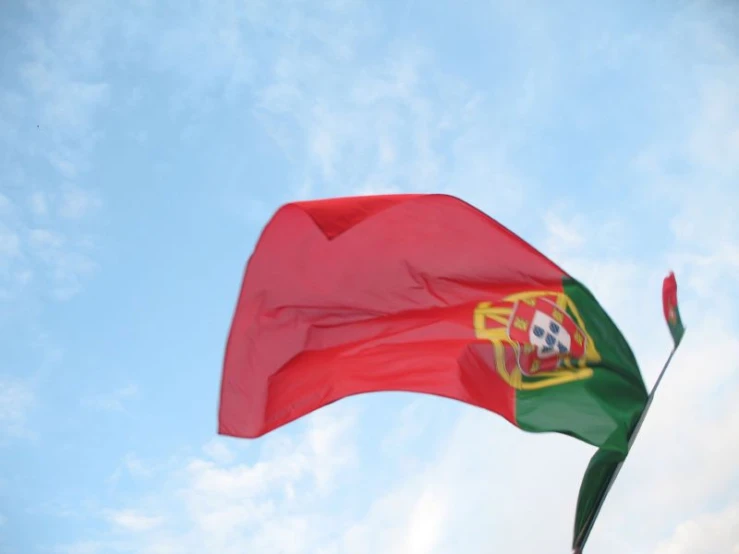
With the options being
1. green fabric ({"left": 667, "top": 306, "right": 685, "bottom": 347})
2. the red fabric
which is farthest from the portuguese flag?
green fabric ({"left": 667, "top": 306, "right": 685, "bottom": 347})

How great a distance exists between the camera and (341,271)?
11.4 m

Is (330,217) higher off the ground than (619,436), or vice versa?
(330,217)

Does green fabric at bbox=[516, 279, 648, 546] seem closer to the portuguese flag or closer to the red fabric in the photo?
the portuguese flag

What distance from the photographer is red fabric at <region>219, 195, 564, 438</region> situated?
10.7m

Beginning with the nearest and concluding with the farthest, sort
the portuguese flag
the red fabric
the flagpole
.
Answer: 1. the flagpole
2. the portuguese flag
3. the red fabric

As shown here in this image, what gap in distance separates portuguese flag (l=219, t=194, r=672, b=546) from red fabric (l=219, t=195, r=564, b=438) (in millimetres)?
16

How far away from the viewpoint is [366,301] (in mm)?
11320

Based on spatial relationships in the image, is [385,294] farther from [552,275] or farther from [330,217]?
→ [552,275]

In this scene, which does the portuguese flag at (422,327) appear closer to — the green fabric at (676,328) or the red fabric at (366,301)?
the red fabric at (366,301)

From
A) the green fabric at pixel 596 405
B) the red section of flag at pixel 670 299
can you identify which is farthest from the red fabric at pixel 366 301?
the red section of flag at pixel 670 299

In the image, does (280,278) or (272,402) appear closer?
(272,402)

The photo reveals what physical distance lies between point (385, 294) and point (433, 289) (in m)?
0.74

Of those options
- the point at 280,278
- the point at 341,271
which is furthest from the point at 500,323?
the point at 280,278

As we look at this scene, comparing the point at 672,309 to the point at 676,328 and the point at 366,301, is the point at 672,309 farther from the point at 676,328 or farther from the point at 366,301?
the point at 366,301
